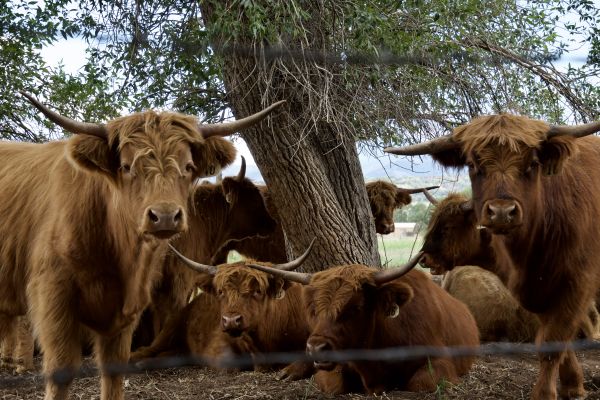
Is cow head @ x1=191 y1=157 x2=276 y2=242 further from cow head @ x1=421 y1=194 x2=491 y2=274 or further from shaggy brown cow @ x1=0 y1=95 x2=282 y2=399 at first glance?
shaggy brown cow @ x1=0 y1=95 x2=282 y2=399

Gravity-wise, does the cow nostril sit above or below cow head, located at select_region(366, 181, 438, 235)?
below

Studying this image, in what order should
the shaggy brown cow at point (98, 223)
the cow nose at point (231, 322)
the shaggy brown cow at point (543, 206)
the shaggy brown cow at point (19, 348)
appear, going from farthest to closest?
the shaggy brown cow at point (19, 348), the cow nose at point (231, 322), the shaggy brown cow at point (543, 206), the shaggy brown cow at point (98, 223)

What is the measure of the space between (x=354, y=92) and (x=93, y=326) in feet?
9.94

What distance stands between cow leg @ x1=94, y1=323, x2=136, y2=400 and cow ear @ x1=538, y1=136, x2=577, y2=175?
2774mm

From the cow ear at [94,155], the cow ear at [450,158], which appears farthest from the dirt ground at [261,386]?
the cow ear at [94,155]

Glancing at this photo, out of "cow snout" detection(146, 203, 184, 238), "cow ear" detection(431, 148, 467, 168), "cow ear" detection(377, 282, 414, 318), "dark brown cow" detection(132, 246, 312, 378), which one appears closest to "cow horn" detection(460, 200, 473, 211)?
"dark brown cow" detection(132, 246, 312, 378)

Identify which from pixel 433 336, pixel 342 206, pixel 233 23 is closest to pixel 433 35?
pixel 342 206

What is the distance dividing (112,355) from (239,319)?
147 centimetres

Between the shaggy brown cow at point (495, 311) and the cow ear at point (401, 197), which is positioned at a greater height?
the cow ear at point (401, 197)

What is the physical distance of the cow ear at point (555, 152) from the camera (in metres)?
5.29

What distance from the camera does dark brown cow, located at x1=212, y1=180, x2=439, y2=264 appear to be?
10258mm

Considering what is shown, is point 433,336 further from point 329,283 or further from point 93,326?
point 93,326

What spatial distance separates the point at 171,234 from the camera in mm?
4449

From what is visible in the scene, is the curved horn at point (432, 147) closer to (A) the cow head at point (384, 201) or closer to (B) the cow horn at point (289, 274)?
(B) the cow horn at point (289, 274)
